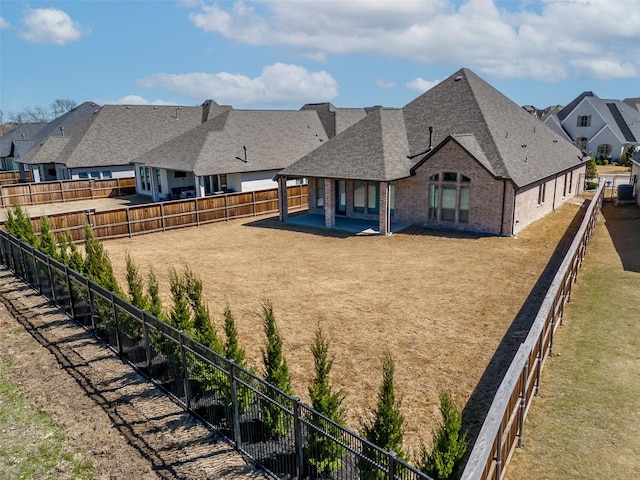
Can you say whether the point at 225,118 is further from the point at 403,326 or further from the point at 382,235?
the point at 403,326

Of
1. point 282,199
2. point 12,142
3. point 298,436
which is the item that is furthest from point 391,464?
point 12,142

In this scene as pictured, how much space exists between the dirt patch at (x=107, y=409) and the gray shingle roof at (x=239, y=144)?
20.4 m

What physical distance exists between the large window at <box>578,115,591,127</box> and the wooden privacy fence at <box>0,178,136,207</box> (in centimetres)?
5653

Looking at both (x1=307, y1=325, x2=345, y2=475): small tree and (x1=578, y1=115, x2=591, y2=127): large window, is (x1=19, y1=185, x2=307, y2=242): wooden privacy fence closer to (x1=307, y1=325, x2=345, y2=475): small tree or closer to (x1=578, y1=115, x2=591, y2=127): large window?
(x1=307, y1=325, x2=345, y2=475): small tree

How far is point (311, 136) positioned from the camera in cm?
4166

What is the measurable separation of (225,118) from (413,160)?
17.3 m

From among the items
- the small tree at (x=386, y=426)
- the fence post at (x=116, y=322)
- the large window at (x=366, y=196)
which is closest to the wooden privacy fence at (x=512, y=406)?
the small tree at (x=386, y=426)

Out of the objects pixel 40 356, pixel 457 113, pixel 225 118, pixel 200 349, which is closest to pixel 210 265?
pixel 40 356

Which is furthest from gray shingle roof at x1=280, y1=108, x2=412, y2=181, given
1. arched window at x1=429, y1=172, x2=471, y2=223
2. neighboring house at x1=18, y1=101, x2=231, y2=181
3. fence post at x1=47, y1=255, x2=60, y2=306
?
neighboring house at x1=18, y1=101, x2=231, y2=181

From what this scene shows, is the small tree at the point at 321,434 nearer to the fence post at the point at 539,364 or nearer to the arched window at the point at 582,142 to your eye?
the fence post at the point at 539,364

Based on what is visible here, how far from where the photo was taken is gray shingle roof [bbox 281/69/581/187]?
24.8 metres

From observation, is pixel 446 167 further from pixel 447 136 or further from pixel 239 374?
pixel 239 374

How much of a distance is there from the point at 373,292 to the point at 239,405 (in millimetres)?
8287

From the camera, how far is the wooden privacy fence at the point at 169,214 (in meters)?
24.6
